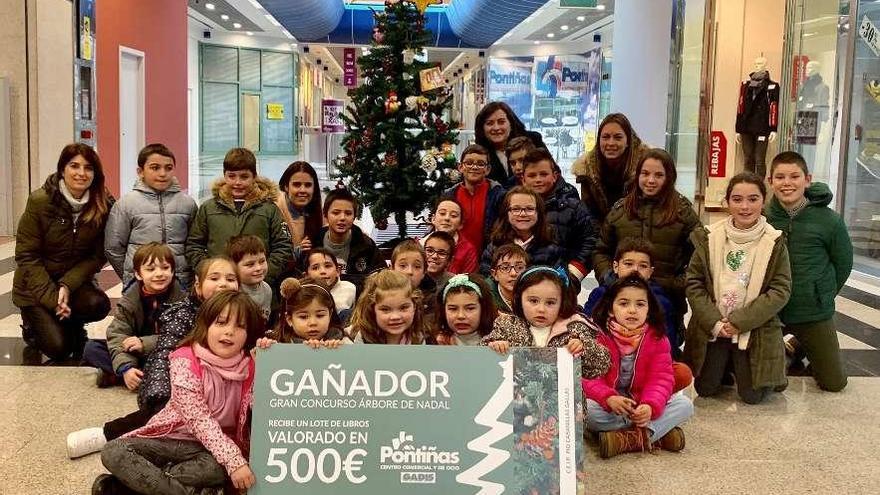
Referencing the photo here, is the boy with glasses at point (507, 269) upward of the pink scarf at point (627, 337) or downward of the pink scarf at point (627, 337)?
upward

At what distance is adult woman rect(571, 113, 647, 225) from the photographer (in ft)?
17.6

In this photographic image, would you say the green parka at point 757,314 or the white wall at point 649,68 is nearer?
the green parka at point 757,314

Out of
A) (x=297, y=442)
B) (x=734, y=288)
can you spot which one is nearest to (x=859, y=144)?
(x=734, y=288)

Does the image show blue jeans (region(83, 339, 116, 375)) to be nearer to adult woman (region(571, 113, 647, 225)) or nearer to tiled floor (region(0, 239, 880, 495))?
tiled floor (region(0, 239, 880, 495))

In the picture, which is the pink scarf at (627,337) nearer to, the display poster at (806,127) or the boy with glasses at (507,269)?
the boy with glasses at (507,269)

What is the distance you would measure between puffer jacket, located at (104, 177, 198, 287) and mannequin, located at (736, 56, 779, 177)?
9300 millimetres

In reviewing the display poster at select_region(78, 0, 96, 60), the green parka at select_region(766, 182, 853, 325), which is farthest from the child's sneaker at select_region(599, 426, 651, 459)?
the display poster at select_region(78, 0, 96, 60)

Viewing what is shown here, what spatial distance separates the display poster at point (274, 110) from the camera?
2927 centimetres

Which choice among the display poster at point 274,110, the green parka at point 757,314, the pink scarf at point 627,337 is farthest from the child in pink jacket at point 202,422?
the display poster at point 274,110

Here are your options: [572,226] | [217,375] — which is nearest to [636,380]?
[572,226]

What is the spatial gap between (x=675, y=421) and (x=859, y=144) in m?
6.83

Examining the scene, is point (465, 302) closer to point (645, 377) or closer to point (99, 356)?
point (645, 377)

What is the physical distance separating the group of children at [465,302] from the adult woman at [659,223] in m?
0.02

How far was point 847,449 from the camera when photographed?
3906 millimetres
